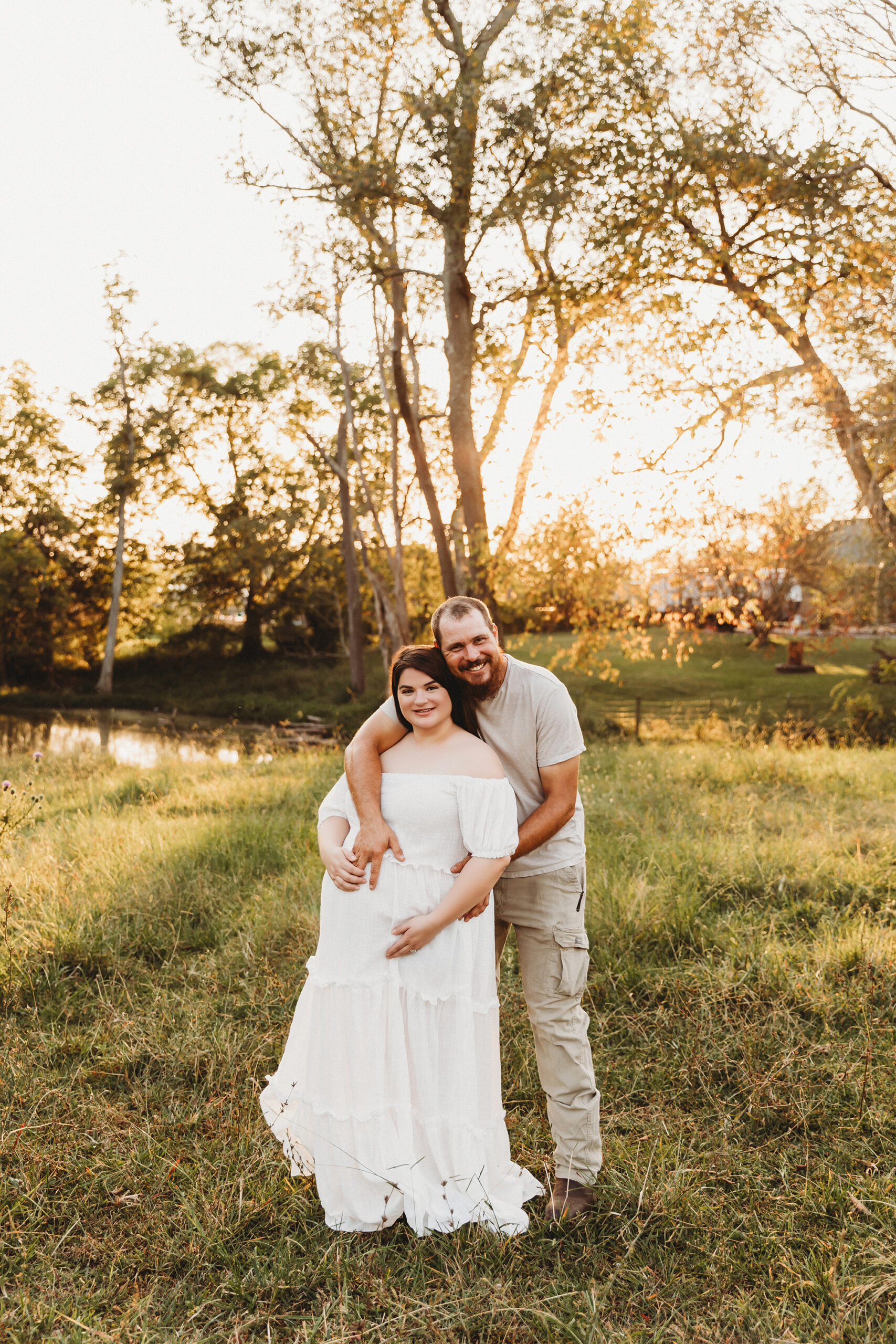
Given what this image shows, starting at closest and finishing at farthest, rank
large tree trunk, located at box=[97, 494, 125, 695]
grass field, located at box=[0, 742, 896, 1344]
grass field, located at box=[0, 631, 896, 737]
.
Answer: grass field, located at box=[0, 742, 896, 1344] < grass field, located at box=[0, 631, 896, 737] < large tree trunk, located at box=[97, 494, 125, 695]

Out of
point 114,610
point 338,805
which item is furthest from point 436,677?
point 114,610

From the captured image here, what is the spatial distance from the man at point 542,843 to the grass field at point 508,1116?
11.8 inches

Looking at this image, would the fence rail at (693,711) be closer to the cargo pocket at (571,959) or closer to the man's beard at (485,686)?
the cargo pocket at (571,959)

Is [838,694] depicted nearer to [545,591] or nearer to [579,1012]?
[545,591]

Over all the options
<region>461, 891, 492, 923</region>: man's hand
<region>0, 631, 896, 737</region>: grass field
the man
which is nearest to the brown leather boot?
the man

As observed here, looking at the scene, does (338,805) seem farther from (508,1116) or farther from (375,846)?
(508,1116)

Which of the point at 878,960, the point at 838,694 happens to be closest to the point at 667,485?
the point at 878,960

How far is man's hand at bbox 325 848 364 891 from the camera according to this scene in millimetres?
2949

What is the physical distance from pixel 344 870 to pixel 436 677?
74 cm

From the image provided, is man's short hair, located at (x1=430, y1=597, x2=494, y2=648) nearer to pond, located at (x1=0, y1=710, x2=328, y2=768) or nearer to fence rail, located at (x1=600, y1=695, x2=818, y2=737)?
pond, located at (x1=0, y1=710, x2=328, y2=768)

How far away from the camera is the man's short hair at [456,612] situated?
2.95m

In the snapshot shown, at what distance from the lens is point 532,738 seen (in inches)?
122

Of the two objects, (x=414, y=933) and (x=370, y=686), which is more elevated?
(x=414, y=933)

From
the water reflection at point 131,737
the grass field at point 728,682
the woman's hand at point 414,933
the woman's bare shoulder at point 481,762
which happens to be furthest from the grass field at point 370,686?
the woman's hand at point 414,933
